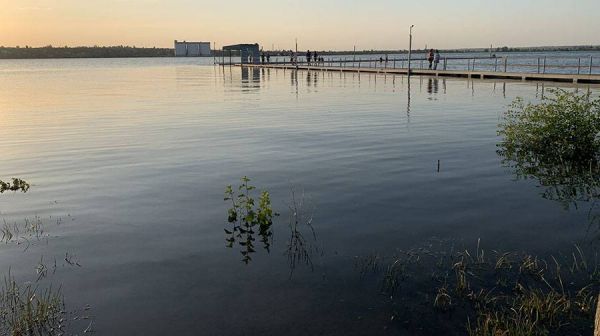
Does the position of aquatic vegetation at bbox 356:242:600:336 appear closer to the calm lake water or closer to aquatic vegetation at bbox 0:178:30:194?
the calm lake water

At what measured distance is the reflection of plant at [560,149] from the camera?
11.9 metres

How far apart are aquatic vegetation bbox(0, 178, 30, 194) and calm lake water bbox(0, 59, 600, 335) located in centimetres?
31

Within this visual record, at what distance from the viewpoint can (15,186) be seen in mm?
12242

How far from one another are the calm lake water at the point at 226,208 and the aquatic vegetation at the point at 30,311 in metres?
0.26

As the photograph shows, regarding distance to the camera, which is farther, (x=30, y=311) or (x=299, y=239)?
(x=299, y=239)

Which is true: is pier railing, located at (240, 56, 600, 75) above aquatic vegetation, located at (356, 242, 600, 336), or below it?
above

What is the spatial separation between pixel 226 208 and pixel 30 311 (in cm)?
487

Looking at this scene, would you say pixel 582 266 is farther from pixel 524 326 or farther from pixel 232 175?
pixel 232 175

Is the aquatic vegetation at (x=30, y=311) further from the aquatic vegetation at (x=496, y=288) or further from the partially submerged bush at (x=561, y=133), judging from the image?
the partially submerged bush at (x=561, y=133)

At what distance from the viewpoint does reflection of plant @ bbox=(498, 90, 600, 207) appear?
1194 centimetres

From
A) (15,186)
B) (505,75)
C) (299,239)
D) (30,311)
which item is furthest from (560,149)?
(505,75)

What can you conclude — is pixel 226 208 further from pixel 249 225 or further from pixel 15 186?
pixel 15 186

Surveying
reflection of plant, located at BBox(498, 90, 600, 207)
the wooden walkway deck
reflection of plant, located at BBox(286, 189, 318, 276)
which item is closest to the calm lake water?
reflection of plant, located at BBox(286, 189, 318, 276)

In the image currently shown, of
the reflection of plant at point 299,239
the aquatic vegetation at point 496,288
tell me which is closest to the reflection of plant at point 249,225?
the reflection of plant at point 299,239
